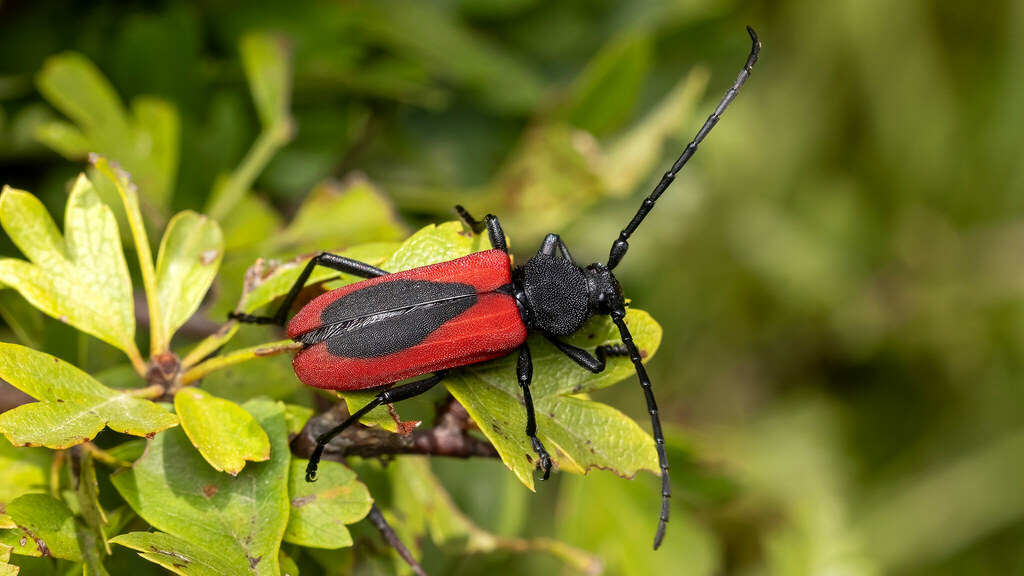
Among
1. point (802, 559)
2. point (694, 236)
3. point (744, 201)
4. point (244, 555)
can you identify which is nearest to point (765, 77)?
point (744, 201)

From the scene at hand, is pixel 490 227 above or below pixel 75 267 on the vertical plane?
above

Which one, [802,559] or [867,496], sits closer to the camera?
[802,559]

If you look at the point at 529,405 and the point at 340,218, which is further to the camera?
the point at 340,218

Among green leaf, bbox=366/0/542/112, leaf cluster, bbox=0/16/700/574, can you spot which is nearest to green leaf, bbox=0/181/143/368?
leaf cluster, bbox=0/16/700/574

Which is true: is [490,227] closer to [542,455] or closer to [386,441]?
[542,455]

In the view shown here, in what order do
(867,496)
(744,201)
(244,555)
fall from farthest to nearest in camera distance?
1. (744,201)
2. (867,496)
3. (244,555)

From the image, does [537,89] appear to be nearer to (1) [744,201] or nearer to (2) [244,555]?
(1) [744,201]

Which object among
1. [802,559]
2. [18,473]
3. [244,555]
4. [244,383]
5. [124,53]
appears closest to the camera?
[244,555]

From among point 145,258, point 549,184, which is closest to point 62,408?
point 145,258
